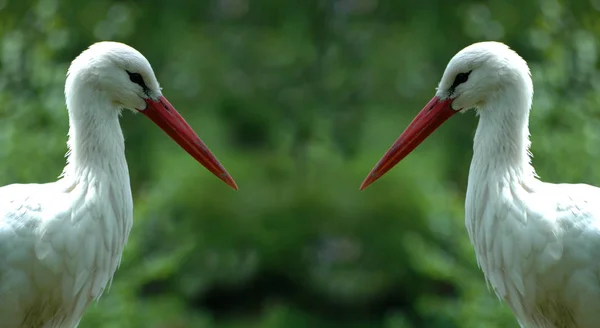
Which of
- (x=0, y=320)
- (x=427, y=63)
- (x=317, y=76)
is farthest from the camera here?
(x=427, y=63)

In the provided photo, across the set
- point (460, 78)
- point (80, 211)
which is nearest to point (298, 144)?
point (460, 78)

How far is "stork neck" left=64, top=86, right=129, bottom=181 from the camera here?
14.0ft

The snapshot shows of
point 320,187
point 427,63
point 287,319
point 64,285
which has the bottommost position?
point 287,319

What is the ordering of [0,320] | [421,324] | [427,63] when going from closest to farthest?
1. [0,320]
2. [421,324]
3. [427,63]

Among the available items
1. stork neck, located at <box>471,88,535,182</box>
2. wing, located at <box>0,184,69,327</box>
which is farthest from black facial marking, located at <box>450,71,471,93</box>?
wing, located at <box>0,184,69,327</box>

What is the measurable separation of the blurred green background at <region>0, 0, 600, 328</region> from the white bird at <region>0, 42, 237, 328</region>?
302 cm

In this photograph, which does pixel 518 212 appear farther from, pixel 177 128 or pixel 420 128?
pixel 177 128

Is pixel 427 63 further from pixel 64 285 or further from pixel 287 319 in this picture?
pixel 64 285

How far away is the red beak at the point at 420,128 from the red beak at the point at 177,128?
77 centimetres

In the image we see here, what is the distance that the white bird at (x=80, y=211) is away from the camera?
410cm

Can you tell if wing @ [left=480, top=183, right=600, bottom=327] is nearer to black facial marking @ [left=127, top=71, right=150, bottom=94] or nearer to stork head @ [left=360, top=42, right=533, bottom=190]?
stork head @ [left=360, top=42, right=533, bottom=190]

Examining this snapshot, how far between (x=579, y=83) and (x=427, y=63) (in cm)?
204

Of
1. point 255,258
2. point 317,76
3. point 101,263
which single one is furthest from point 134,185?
point 101,263

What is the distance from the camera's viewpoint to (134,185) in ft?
30.2
